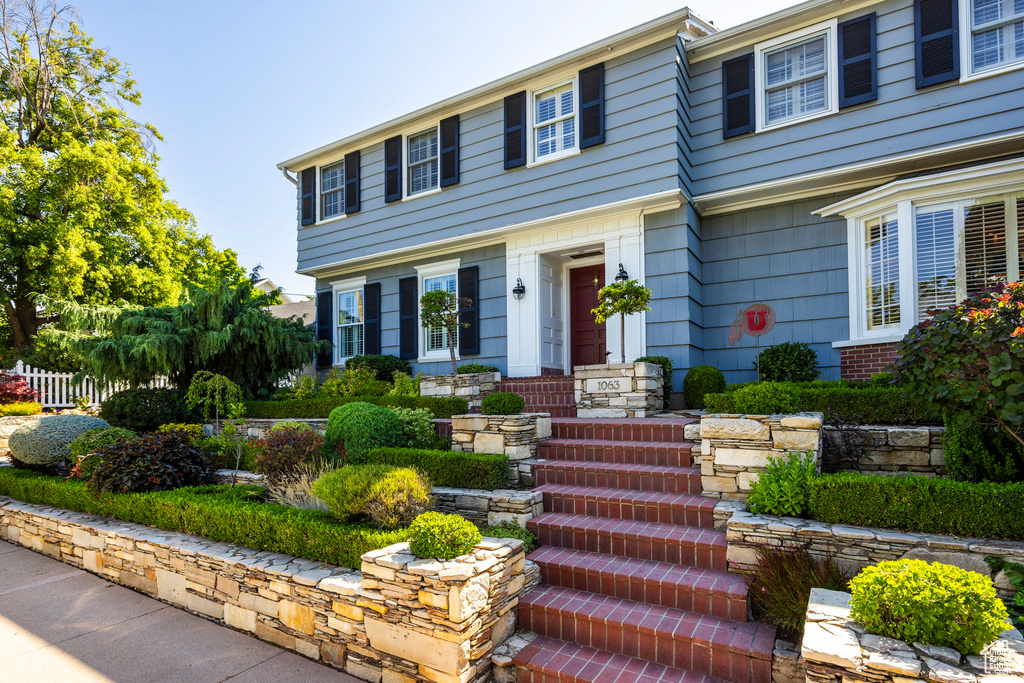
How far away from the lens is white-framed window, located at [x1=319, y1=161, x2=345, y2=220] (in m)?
12.3

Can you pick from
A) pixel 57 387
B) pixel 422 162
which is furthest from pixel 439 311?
pixel 57 387

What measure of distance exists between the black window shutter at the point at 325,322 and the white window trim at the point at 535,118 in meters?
5.99

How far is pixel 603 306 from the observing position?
762 centimetres

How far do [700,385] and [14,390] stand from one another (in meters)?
14.2

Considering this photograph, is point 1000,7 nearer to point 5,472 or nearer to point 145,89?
point 5,472

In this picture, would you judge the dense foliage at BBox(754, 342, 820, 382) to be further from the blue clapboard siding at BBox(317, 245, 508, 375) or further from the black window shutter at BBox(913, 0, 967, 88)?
the blue clapboard siding at BBox(317, 245, 508, 375)

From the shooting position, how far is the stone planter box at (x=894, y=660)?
232 centimetres

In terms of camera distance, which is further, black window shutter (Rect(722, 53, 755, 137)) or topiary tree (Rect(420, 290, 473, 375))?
topiary tree (Rect(420, 290, 473, 375))

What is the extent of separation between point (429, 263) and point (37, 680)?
8.55 meters

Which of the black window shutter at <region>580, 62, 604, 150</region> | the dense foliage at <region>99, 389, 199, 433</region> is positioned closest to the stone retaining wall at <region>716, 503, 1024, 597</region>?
the black window shutter at <region>580, 62, 604, 150</region>

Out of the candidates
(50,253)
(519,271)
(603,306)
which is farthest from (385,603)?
(50,253)

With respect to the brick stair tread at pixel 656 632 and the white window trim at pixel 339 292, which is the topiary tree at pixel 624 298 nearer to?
the brick stair tread at pixel 656 632

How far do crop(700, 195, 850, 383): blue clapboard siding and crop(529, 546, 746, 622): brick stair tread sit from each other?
5.16 meters

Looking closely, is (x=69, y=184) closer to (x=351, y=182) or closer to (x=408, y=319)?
(x=351, y=182)
